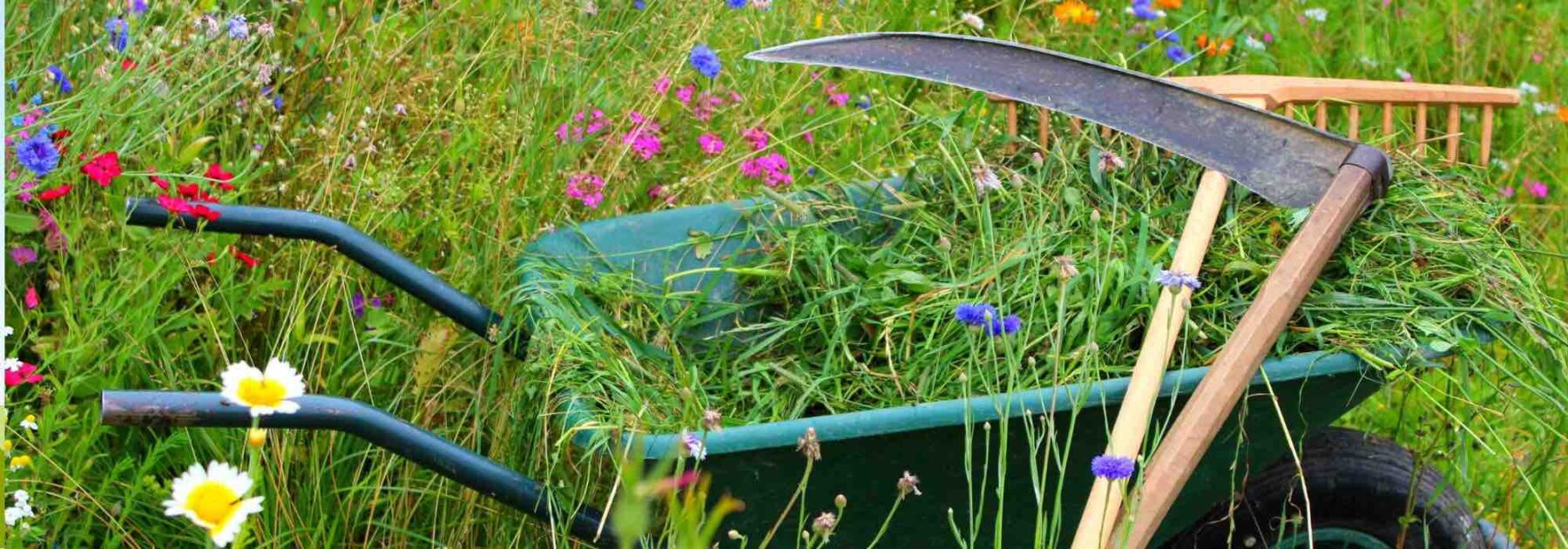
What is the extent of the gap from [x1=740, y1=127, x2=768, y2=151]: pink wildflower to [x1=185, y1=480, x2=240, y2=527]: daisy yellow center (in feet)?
5.16

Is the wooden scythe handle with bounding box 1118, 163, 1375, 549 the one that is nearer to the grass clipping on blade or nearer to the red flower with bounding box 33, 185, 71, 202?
the grass clipping on blade

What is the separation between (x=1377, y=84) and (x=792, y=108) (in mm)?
1144

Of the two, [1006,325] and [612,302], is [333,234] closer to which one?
[612,302]

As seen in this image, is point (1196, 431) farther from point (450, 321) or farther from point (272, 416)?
point (450, 321)

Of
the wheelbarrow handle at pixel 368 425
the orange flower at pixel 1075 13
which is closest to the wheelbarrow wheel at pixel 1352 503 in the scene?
the wheelbarrow handle at pixel 368 425

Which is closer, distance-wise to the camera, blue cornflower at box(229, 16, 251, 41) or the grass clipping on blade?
the grass clipping on blade

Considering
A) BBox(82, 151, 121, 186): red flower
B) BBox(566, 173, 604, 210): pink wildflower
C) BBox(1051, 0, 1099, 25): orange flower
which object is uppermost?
BBox(1051, 0, 1099, 25): orange flower

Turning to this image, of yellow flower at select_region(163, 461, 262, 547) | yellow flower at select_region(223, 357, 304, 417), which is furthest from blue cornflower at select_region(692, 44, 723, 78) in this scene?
yellow flower at select_region(163, 461, 262, 547)

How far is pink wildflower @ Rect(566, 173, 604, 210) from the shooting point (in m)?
2.23

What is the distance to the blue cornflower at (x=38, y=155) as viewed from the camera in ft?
5.56

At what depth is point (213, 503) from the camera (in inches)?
36.5

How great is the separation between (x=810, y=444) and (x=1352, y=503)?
785 millimetres

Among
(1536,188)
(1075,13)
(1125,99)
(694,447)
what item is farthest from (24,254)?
(1536,188)

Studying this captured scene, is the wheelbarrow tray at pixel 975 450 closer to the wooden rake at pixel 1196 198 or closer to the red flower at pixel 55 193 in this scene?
the wooden rake at pixel 1196 198
